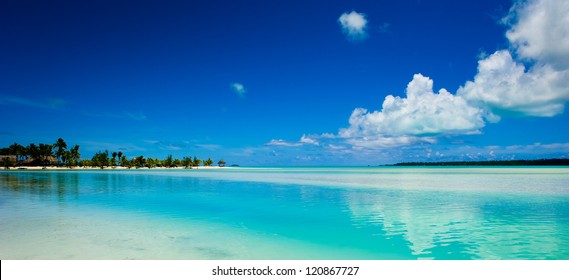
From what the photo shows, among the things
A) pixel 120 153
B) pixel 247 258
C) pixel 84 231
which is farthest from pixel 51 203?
pixel 120 153

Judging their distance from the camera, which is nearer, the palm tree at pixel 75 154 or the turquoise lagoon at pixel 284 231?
the turquoise lagoon at pixel 284 231

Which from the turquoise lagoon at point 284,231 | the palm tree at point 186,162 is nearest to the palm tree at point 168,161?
the palm tree at point 186,162

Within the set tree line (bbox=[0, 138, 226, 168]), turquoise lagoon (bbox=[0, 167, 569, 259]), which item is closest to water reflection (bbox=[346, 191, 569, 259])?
turquoise lagoon (bbox=[0, 167, 569, 259])

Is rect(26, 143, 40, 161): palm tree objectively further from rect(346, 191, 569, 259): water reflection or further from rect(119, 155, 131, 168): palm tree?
rect(346, 191, 569, 259): water reflection

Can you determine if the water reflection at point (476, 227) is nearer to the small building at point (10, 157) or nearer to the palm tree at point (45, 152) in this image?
the palm tree at point (45, 152)

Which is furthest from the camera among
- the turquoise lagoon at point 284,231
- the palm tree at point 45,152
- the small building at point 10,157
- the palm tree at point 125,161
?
the palm tree at point 125,161

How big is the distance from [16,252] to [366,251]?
24.4 ft

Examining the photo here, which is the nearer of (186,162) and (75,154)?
(75,154)

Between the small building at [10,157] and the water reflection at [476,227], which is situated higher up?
the small building at [10,157]

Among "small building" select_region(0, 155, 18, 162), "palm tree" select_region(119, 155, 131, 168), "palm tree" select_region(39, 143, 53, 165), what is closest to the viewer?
"small building" select_region(0, 155, 18, 162)

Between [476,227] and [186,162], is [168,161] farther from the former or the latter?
[476,227]

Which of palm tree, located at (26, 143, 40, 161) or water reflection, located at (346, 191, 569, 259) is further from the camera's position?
palm tree, located at (26, 143, 40, 161)

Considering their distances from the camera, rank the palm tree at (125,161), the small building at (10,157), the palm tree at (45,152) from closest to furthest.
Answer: the small building at (10,157) < the palm tree at (45,152) < the palm tree at (125,161)

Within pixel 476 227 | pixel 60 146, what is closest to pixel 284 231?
pixel 476 227
